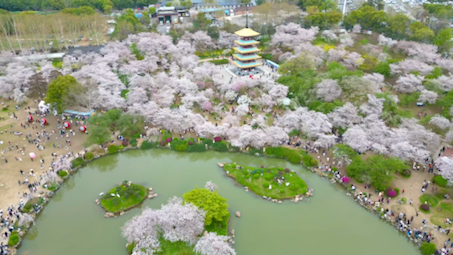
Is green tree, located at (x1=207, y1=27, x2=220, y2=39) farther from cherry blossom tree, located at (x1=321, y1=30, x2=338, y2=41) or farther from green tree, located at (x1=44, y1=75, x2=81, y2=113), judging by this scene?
green tree, located at (x1=44, y1=75, x2=81, y2=113)

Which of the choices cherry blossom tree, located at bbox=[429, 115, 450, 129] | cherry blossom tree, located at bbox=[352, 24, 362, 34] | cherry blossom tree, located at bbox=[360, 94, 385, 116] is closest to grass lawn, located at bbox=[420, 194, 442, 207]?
cherry blossom tree, located at bbox=[429, 115, 450, 129]

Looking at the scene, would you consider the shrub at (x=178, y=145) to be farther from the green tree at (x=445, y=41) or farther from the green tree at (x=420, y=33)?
the green tree at (x=420, y=33)

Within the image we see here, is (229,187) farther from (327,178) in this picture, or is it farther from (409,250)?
(409,250)

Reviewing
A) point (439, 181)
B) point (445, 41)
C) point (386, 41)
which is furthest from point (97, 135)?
point (445, 41)

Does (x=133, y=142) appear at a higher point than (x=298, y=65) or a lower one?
lower

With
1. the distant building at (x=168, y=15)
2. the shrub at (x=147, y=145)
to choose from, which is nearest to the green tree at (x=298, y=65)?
the shrub at (x=147, y=145)

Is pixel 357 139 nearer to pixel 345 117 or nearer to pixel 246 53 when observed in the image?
pixel 345 117
